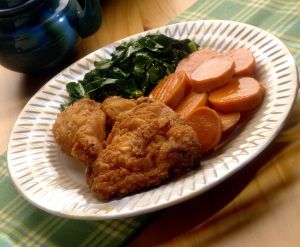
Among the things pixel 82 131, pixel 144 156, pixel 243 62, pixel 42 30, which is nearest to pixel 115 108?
pixel 82 131

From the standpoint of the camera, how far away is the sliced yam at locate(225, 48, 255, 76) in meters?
1.39

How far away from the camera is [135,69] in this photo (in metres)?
1.61

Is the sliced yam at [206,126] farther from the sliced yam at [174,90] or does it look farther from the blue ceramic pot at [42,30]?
the blue ceramic pot at [42,30]

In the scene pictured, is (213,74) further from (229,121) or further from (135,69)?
(135,69)

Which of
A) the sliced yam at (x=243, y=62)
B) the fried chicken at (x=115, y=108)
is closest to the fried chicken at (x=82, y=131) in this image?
the fried chicken at (x=115, y=108)

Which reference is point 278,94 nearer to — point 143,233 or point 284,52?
point 284,52

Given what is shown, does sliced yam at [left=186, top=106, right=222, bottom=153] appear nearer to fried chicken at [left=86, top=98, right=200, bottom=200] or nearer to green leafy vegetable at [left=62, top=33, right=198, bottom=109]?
fried chicken at [left=86, top=98, right=200, bottom=200]

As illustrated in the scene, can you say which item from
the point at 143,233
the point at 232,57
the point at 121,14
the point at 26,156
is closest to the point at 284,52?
the point at 232,57

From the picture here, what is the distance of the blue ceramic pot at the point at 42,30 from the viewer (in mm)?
1721

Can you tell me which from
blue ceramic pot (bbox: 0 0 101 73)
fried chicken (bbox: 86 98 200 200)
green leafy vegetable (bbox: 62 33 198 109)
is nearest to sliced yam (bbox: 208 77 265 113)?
fried chicken (bbox: 86 98 200 200)

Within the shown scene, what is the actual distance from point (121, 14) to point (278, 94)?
99cm

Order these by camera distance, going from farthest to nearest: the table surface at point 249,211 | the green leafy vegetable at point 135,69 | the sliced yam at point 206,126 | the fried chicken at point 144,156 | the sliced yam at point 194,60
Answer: the green leafy vegetable at point 135,69
the sliced yam at point 194,60
the sliced yam at point 206,126
the fried chicken at point 144,156
the table surface at point 249,211

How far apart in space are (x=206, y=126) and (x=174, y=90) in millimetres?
161

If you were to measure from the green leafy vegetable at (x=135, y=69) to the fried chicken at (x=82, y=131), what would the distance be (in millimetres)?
175
